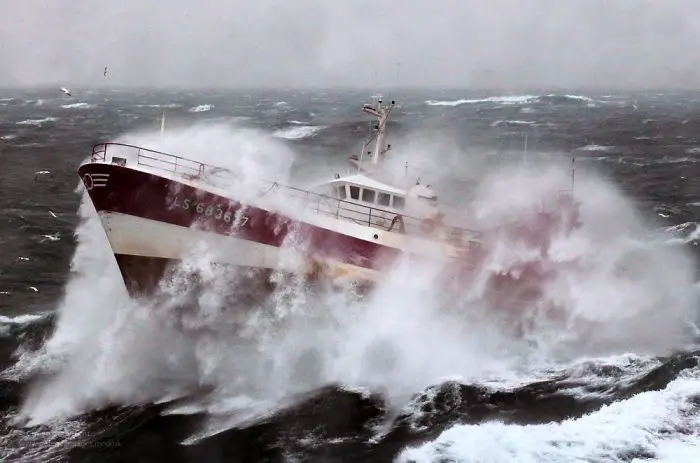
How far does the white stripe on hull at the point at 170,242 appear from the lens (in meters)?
18.3

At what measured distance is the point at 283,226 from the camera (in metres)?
18.8

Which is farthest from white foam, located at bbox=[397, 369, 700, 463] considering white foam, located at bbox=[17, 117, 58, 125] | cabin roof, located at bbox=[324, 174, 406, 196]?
white foam, located at bbox=[17, 117, 58, 125]

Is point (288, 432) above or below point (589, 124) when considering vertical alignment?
below

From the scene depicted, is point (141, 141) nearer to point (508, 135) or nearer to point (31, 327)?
point (31, 327)

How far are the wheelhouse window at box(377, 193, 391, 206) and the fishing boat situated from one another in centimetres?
4

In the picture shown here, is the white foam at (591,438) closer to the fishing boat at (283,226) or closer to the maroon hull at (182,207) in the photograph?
the fishing boat at (283,226)

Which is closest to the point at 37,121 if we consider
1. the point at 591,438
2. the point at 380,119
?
the point at 380,119

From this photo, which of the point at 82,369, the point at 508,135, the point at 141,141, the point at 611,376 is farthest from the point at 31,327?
the point at 508,135

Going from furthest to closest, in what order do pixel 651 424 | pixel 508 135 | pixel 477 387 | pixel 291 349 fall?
pixel 508 135 < pixel 291 349 < pixel 477 387 < pixel 651 424

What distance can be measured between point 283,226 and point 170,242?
358 cm

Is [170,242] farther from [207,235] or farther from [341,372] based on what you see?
[341,372]

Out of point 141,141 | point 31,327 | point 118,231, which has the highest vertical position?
point 141,141

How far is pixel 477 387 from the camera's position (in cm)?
1736

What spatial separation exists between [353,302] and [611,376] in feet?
26.8
